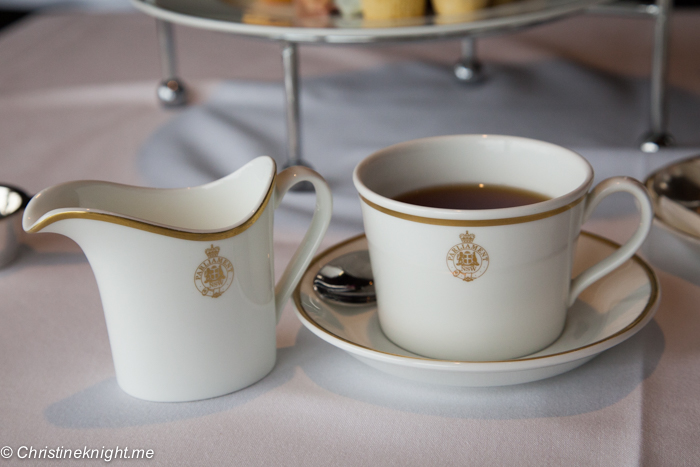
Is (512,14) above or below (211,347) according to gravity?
above

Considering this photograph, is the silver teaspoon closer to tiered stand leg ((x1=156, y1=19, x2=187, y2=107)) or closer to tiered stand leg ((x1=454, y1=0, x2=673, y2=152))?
tiered stand leg ((x1=454, y1=0, x2=673, y2=152))

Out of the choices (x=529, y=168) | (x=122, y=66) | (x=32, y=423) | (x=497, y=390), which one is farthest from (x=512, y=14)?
(x=122, y=66)

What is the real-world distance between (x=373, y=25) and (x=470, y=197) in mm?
185

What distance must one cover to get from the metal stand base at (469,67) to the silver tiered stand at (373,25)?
0.64 ft

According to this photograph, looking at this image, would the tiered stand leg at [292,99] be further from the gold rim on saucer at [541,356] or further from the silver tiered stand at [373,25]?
the gold rim on saucer at [541,356]

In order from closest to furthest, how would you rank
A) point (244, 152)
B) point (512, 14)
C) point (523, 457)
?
1. point (523, 457)
2. point (512, 14)
3. point (244, 152)

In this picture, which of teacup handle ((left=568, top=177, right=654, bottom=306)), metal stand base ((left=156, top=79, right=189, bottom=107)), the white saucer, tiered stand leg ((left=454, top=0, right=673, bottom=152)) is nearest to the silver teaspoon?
the white saucer

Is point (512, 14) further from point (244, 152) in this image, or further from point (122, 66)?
point (122, 66)

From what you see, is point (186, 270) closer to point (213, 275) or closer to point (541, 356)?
point (213, 275)

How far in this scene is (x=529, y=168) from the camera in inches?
13.7

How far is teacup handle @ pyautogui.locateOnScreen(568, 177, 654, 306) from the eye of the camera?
309mm

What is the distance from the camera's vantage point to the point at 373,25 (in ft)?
1.56

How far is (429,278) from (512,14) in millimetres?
264

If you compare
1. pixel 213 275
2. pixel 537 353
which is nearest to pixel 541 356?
pixel 537 353
